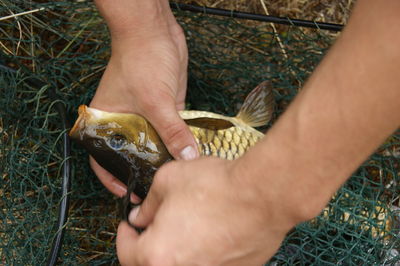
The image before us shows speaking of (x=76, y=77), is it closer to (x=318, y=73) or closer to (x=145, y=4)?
(x=145, y=4)

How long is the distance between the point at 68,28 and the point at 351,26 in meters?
1.62

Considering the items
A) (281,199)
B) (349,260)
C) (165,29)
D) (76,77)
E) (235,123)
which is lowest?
(349,260)

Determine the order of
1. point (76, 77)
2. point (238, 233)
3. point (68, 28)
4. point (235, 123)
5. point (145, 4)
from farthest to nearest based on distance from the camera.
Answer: point (68, 28), point (76, 77), point (235, 123), point (145, 4), point (238, 233)

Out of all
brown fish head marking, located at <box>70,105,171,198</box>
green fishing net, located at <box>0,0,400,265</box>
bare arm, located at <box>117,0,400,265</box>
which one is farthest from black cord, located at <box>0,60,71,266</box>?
bare arm, located at <box>117,0,400,265</box>

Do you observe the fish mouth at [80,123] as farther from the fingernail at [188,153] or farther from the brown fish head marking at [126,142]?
the fingernail at [188,153]

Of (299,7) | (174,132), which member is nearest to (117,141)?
(174,132)

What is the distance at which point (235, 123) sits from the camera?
1.75 metres

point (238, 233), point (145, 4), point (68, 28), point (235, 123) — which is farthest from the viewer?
point (68, 28)

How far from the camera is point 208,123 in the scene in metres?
1.59

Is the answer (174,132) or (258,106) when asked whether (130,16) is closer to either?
(174,132)

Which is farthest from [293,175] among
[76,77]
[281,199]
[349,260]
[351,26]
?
[76,77]

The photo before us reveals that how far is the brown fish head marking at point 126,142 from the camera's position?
1.51 m

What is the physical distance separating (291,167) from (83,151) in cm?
118

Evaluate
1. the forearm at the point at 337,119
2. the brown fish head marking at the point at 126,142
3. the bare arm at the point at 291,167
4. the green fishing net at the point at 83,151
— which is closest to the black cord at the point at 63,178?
the green fishing net at the point at 83,151
